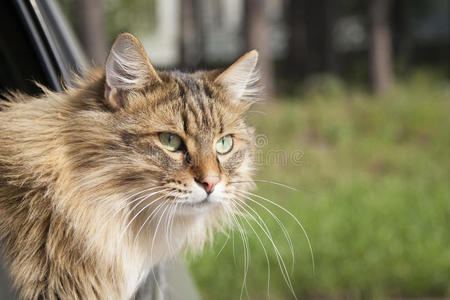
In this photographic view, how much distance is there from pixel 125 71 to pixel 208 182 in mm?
521

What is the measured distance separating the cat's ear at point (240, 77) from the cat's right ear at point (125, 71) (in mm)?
304

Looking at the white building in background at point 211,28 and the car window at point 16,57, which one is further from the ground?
the white building in background at point 211,28

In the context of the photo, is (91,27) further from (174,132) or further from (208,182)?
(208,182)

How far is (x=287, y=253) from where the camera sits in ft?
16.3

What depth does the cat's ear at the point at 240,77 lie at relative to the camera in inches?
77.5

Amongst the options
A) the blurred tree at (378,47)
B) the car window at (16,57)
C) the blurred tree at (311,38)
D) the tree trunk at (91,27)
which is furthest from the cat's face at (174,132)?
the blurred tree at (311,38)

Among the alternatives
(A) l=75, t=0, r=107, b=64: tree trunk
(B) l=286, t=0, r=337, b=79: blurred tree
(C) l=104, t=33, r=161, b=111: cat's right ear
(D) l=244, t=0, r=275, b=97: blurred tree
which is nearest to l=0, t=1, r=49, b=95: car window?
(C) l=104, t=33, r=161, b=111: cat's right ear

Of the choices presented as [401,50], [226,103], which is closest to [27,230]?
[226,103]

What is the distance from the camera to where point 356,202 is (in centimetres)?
652

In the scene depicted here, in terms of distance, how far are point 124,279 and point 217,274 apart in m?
3.40

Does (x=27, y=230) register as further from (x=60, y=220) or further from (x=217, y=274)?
(x=217, y=274)

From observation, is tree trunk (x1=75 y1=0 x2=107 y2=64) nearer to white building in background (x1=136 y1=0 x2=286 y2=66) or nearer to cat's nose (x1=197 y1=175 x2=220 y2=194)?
cat's nose (x1=197 y1=175 x2=220 y2=194)

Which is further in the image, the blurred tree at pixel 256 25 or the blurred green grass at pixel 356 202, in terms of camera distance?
the blurred tree at pixel 256 25

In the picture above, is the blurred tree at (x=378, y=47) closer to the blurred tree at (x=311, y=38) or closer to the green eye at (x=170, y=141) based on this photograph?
the blurred tree at (x=311, y=38)
